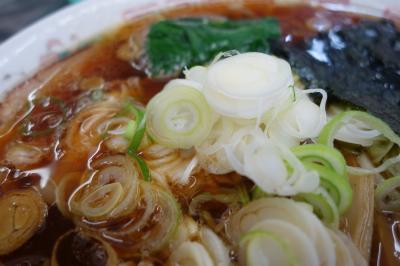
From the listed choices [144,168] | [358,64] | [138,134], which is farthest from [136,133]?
[358,64]

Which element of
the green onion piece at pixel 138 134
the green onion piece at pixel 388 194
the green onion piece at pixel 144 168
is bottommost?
the green onion piece at pixel 388 194

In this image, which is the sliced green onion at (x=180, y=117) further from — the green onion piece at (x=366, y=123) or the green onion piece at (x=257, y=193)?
the green onion piece at (x=366, y=123)

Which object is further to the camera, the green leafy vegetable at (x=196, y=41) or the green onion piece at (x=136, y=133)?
the green leafy vegetable at (x=196, y=41)

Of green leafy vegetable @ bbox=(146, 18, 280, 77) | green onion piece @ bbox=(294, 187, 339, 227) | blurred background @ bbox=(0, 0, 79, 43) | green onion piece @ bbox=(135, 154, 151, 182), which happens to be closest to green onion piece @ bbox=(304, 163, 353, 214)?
green onion piece @ bbox=(294, 187, 339, 227)

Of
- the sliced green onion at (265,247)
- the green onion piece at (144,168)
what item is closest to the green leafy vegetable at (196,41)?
the green onion piece at (144,168)

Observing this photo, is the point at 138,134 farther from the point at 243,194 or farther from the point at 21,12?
the point at 21,12

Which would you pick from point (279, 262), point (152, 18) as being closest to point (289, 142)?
point (279, 262)

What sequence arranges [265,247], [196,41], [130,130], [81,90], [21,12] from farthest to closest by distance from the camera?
[21,12] < [196,41] < [81,90] < [130,130] < [265,247]
